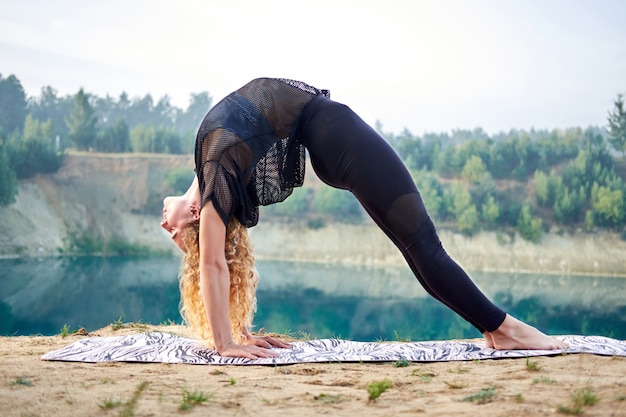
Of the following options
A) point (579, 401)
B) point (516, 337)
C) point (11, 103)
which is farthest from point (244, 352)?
point (11, 103)

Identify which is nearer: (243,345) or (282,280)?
(243,345)

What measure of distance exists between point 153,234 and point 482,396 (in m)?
29.0

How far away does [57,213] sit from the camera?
1182 inches

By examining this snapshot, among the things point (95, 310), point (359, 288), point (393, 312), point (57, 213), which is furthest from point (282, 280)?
point (57, 213)

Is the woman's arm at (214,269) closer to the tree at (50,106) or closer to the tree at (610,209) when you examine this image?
the tree at (610,209)

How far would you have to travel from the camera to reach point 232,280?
344 cm

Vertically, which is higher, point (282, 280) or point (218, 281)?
point (218, 281)

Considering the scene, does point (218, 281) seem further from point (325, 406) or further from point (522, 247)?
point (522, 247)

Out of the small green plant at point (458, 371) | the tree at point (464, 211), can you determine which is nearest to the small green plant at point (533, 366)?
the small green plant at point (458, 371)

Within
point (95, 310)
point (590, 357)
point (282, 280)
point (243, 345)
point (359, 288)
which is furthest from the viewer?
point (282, 280)

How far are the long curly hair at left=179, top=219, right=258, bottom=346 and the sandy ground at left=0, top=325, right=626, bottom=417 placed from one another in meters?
0.46

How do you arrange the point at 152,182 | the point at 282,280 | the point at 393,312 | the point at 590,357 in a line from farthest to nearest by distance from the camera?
the point at 152,182 < the point at 282,280 < the point at 393,312 < the point at 590,357

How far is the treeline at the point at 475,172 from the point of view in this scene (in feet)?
94.3

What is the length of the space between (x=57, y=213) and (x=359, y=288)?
15.0 meters
